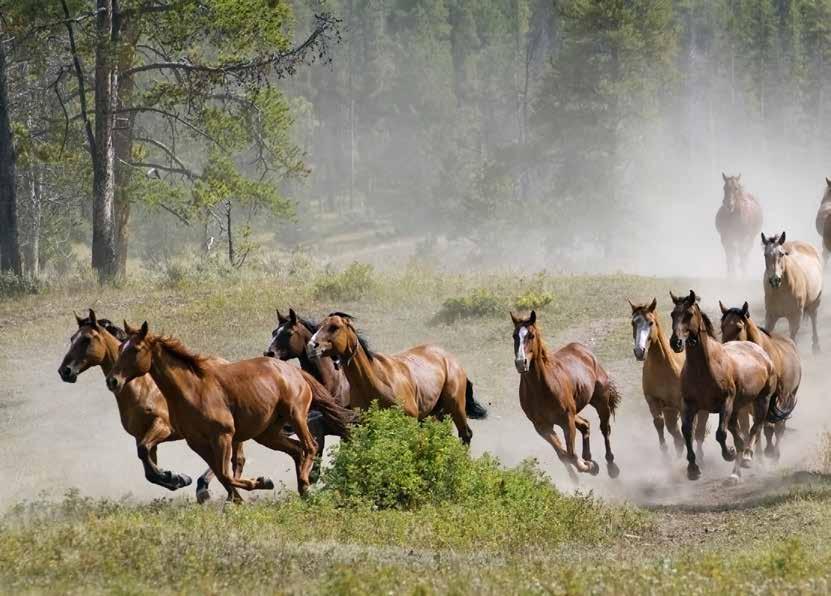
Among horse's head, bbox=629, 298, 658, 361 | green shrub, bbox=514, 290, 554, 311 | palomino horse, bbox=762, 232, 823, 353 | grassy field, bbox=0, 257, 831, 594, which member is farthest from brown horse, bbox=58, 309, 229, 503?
green shrub, bbox=514, 290, 554, 311

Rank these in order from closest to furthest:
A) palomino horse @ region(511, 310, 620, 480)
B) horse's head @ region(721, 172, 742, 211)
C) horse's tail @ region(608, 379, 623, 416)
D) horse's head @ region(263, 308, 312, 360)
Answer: horse's head @ region(263, 308, 312, 360) < palomino horse @ region(511, 310, 620, 480) < horse's tail @ region(608, 379, 623, 416) < horse's head @ region(721, 172, 742, 211)

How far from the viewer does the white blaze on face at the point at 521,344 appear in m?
16.2

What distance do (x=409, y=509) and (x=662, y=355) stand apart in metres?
5.56

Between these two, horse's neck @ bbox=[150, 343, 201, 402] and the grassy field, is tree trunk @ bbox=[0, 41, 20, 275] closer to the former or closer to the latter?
the grassy field

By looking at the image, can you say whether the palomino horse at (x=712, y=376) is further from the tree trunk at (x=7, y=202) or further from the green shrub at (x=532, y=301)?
the tree trunk at (x=7, y=202)

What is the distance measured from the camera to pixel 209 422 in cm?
1364

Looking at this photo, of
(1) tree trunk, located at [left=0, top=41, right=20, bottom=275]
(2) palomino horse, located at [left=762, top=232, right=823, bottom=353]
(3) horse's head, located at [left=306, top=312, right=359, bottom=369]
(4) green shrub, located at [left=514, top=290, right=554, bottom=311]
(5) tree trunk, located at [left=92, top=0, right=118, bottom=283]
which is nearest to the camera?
(3) horse's head, located at [left=306, top=312, right=359, bottom=369]

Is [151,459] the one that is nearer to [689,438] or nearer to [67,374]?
[67,374]

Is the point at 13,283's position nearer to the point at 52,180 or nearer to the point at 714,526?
the point at 52,180

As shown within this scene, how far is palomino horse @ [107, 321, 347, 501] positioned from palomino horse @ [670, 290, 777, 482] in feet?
15.9

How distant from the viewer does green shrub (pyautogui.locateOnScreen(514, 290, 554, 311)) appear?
27484 millimetres

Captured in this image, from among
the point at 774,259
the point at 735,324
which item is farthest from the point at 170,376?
the point at 774,259

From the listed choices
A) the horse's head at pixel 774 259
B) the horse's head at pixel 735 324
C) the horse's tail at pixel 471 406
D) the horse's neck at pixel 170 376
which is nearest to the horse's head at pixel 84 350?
the horse's neck at pixel 170 376

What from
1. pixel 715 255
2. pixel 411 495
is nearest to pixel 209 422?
pixel 411 495
